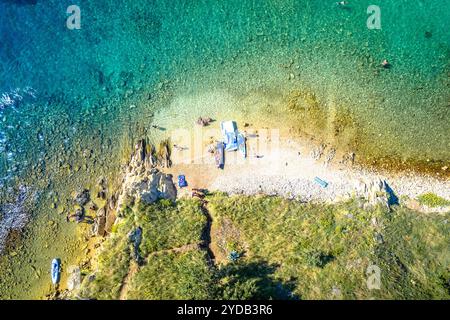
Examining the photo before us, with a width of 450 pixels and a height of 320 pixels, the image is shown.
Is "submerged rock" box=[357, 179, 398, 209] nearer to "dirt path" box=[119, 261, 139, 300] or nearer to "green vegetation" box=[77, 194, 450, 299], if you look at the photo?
"green vegetation" box=[77, 194, 450, 299]

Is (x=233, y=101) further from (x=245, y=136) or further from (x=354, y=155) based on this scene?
(x=354, y=155)

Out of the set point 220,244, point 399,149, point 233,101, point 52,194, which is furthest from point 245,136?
point 52,194

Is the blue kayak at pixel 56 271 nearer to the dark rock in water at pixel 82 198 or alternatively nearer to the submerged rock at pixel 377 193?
the dark rock in water at pixel 82 198

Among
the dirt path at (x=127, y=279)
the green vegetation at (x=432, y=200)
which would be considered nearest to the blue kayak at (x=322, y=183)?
the green vegetation at (x=432, y=200)

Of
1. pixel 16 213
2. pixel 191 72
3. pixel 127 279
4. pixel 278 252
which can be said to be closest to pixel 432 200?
pixel 278 252

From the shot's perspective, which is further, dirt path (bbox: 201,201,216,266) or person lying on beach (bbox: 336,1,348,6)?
person lying on beach (bbox: 336,1,348,6)

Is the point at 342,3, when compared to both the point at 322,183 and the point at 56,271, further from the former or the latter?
the point at 56,271

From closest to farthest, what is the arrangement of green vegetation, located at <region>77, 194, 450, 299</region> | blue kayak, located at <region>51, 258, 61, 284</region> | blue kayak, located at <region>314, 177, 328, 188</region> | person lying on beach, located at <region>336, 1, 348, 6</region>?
green vegetation, located at <region>77, 194, 450, 299</region> → blue kayak, located at <region>314, 177, 328, 188</region> → blue kayak, located at <region>51, 258, 61, 284</region> → person lying on beach, located at <region>336, 1, 348, 6</region>

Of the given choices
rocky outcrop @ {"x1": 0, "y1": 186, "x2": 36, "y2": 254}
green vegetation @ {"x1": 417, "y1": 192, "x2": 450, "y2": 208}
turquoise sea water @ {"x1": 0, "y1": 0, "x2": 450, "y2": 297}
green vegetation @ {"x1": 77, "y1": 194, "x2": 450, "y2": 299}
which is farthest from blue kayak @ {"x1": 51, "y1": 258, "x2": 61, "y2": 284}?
green vegetation @ {"x1": 417, "y1": 192, "x2": 450, "y2": 208}
